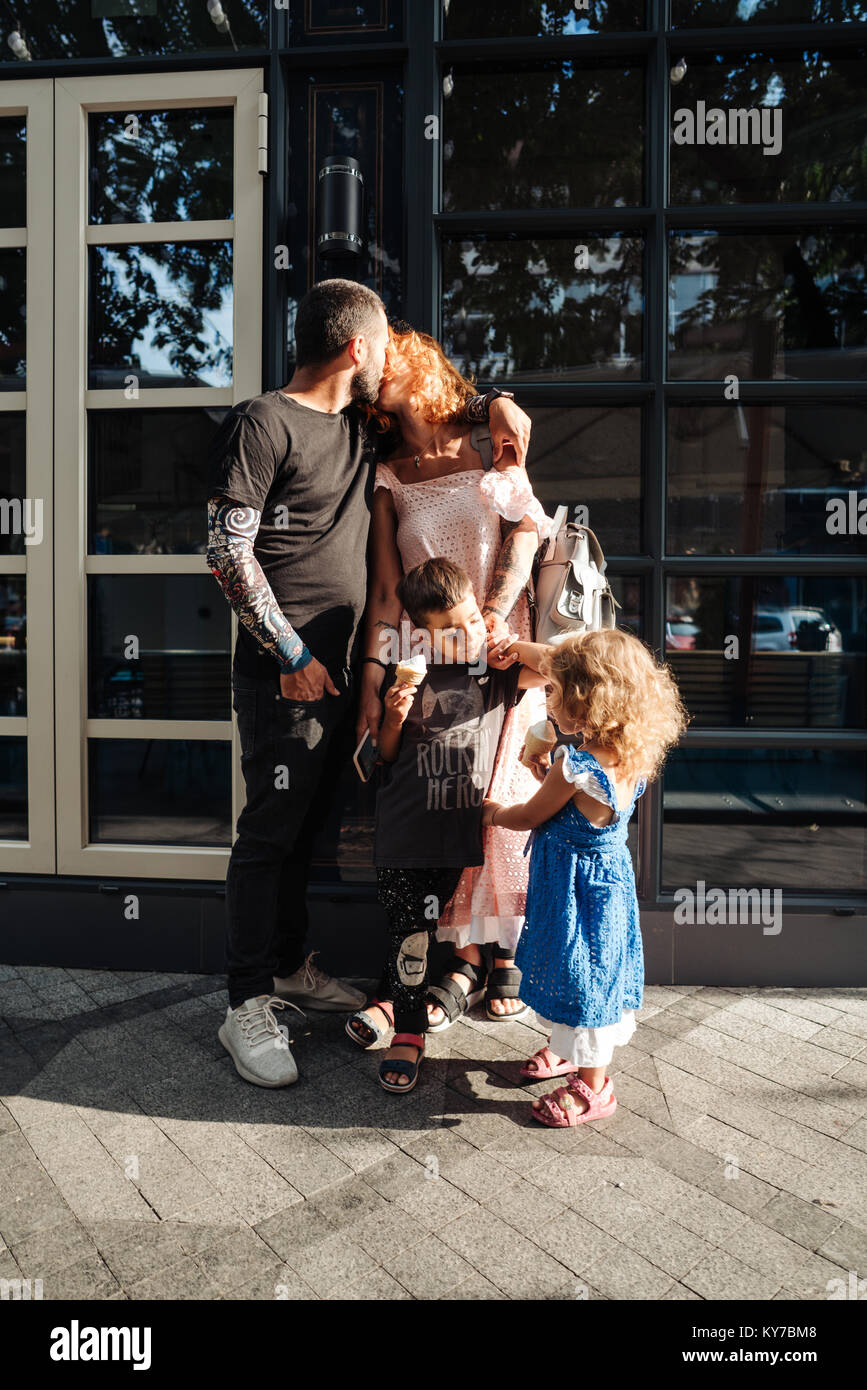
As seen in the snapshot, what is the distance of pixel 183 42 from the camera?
11.0 ft

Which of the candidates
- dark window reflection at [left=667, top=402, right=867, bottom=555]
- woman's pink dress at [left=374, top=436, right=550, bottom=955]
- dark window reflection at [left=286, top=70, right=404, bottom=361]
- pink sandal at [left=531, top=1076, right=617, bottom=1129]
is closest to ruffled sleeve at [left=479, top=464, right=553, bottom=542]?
woman's pink dress at [left=374, top=436, right=550, bottom=955]

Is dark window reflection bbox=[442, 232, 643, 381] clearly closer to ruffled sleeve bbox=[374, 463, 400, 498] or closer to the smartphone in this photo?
ruffled sleeve bbox=[374, 463, 400, 498]

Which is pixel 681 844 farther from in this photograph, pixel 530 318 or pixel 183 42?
pixel 183 42

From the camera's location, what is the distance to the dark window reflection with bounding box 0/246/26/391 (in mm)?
3500

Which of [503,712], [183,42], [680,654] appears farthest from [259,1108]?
[183,42]

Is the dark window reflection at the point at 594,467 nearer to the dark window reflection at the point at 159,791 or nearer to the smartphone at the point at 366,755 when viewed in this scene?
the smartphone at the point at 366,755

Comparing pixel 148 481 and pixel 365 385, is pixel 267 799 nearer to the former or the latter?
pixel 365 385

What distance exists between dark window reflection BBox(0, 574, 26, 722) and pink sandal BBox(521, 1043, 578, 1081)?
240cm

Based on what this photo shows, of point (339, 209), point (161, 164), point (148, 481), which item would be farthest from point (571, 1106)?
point (161, 164)

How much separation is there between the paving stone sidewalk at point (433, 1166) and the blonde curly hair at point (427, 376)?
1.98 meters

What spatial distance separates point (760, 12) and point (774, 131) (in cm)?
40

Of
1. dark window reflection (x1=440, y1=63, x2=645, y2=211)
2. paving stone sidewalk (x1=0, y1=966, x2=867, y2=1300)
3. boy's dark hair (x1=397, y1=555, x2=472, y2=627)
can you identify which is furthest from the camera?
dark window reflection (x1=440, y1=63, x2=645, y2=211)

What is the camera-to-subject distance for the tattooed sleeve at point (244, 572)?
2.51 meters
